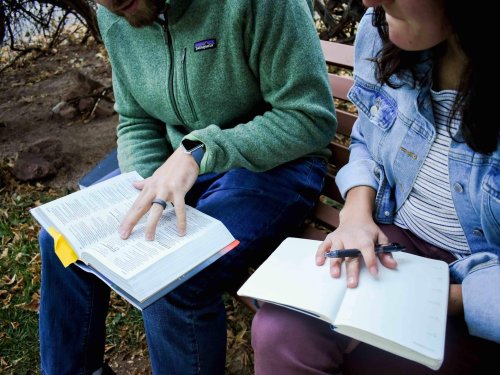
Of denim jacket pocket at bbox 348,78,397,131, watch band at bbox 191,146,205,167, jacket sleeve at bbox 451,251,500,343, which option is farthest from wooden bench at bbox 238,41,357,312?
jacket sleeve at bbox 451,251,500,343

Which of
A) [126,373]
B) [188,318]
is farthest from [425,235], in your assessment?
[126,373]

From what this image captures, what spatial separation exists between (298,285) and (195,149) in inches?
26.4

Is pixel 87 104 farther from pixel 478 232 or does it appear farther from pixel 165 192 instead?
pixel 478 232

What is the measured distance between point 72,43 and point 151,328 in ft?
18.8

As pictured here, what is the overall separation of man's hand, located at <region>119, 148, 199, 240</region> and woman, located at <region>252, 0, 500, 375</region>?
45 centimetres

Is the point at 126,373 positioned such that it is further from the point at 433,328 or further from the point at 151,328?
the point at 433,328

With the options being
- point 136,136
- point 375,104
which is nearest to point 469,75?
point 375,104

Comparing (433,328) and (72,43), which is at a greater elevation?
(433,328)

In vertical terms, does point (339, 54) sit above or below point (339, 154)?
above

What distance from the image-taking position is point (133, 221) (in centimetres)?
154

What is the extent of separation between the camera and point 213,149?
65.4 inches

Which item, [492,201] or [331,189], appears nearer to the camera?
[492,201]

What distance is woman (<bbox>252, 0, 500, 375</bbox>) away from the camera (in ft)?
3.91

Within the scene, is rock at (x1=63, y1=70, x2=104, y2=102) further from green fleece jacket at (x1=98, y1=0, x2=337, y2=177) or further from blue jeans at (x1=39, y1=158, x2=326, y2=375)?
blue jeans at (x1=39, y1=158, x2=326, y2=375)
